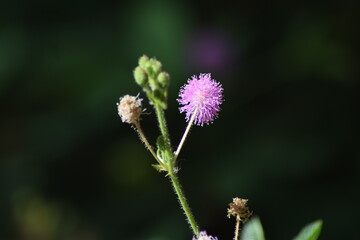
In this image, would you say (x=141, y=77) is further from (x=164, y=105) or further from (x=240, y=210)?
(x=240, y=210)

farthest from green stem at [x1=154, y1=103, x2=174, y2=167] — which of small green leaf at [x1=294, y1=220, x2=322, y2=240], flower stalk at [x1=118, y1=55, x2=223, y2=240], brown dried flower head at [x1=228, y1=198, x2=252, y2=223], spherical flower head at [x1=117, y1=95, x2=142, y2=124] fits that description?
small green leaf at [x1=294, y1=220, x2=322, y2=240]

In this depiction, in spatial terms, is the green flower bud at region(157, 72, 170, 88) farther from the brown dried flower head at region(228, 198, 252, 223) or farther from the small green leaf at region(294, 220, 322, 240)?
the small green leaf at region(294, 220, 322, 240)

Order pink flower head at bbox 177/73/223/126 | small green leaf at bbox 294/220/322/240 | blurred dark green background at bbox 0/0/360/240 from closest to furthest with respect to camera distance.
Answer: small green leaf at bbox 294/220/322/240 < pink flower head at bbox 177/73/223/126 < blurred dark green background at bbox 0/0/360/240

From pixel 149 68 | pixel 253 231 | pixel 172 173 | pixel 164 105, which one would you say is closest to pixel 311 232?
pixel 253 231

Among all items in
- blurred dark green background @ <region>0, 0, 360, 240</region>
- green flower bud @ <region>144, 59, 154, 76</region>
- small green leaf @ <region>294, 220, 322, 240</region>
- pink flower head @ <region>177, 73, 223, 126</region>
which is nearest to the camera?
small green leaf @ <region>294, 220, 322, 240</region>

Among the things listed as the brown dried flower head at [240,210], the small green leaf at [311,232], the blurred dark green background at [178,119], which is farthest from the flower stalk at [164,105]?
the blurred dark green background at [178,119]

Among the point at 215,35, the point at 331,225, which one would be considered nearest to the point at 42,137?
the point at 215,35

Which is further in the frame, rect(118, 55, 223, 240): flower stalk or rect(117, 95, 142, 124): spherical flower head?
rect(117, 95, 142, 124): spherical flower head
